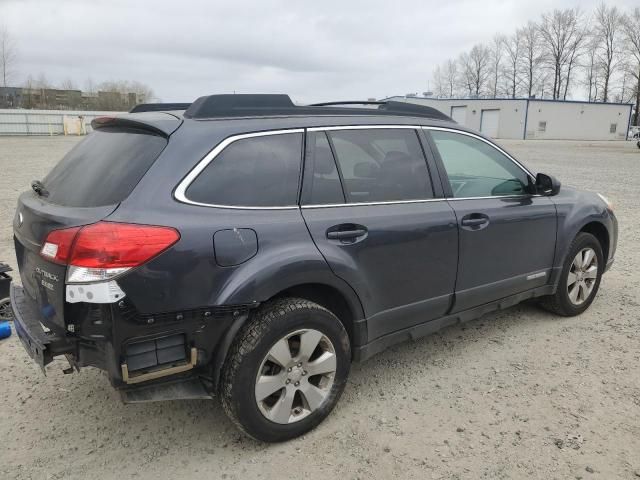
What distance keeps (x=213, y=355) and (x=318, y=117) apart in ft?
4.87

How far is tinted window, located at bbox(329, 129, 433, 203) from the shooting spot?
3.11m

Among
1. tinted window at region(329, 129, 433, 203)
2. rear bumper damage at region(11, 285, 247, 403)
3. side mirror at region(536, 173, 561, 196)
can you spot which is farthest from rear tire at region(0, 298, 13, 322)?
side mirror at region(536, 173, 561, 196)

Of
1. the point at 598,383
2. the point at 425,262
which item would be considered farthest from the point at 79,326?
the point at 598,383

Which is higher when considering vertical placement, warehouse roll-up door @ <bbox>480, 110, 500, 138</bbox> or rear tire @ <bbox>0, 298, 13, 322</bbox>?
warehouse roll-up door @ <bbox>480, 110, 500, 138</bbox>

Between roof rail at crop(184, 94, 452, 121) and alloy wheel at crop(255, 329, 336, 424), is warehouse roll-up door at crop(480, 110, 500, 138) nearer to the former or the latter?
roof rail at crop(184, 94, 452, 121)

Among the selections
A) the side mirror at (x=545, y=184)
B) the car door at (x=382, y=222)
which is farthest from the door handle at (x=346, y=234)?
the side mirror at (x=545, y=184)

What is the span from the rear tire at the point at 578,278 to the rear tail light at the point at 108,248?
3411 millimetres

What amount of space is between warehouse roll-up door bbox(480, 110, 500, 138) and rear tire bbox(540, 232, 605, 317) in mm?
58427

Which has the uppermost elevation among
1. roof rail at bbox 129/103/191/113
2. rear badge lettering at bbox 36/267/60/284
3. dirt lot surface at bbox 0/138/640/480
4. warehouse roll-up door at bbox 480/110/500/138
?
warehouse roll-up door at bbox 480/110/500/138

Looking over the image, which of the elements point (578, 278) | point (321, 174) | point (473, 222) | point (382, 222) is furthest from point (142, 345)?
point (578, 278)

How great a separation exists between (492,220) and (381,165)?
0.96 meters

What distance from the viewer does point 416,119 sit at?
3.62 m

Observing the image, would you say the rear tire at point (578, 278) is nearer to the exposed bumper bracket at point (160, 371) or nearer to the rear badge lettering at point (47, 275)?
the exposed bumper bracket at point (160, 371)

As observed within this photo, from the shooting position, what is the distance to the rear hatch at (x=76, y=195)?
8.04ft
